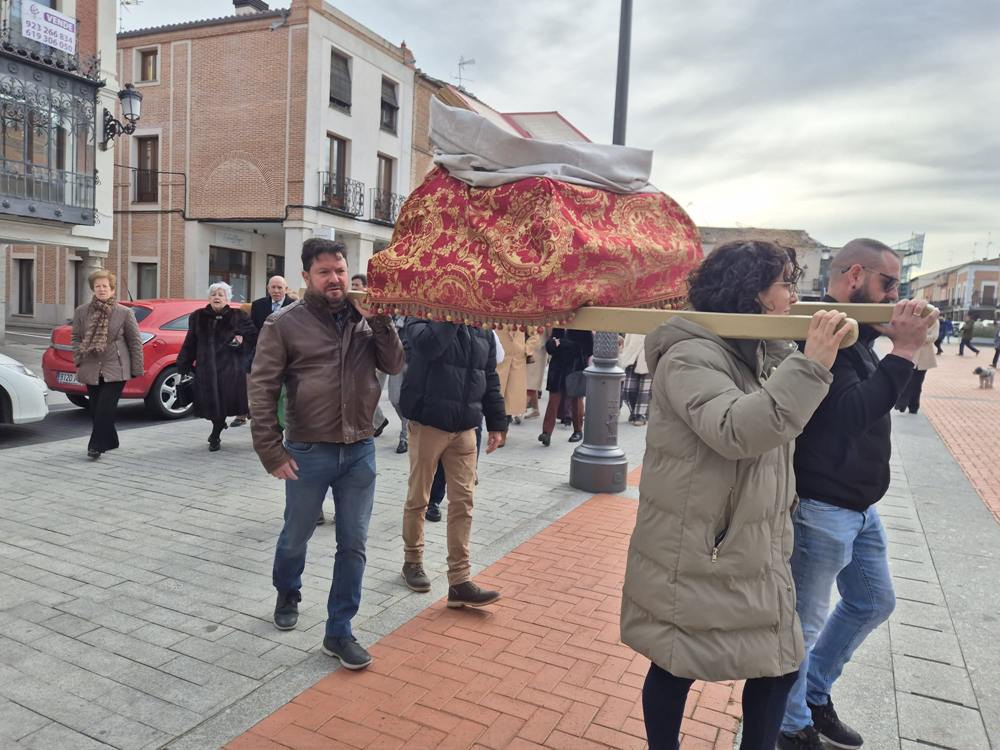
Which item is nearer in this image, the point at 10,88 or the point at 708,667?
the point at 708,667

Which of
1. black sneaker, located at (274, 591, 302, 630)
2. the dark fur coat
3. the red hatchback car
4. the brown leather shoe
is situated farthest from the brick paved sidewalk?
the red hatchback car

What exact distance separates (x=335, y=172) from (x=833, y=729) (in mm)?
24766

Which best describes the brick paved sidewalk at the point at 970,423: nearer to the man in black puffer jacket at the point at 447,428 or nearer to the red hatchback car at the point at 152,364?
the man in black puffer jacket at the point at 447,428

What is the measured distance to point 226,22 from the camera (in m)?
23.8

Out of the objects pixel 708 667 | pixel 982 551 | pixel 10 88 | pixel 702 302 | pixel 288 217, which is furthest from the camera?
pixel 288 217

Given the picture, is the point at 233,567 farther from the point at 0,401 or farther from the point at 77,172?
the point at 77,172

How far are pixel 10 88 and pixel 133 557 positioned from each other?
52.6 feet

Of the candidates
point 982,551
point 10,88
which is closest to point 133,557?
point 982,551

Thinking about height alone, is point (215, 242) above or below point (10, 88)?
below

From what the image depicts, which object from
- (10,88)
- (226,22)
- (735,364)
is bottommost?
(735,364)

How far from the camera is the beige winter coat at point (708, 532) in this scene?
2.11 meters

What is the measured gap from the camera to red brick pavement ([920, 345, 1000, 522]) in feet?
26.9

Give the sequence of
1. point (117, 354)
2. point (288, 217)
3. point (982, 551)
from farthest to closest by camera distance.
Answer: point (288, 217) → point (117, 354) → point (982, 551)

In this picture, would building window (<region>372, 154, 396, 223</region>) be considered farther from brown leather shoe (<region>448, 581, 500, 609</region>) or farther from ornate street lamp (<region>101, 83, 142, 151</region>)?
brown leather shoe (<region>448, 581, 500, 609</region>)
